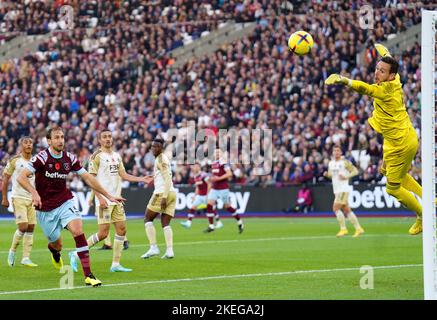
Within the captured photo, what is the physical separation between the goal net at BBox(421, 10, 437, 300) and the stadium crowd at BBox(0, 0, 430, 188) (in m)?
22.0

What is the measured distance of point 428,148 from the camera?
36.6ft

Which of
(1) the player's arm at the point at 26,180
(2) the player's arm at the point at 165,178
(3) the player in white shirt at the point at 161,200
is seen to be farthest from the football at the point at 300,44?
(2) the player's arm at the point at 165,178

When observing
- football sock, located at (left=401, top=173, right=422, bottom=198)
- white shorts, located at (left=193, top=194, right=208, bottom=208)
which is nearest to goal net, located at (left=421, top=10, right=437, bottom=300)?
football sock, located at (left=401, top=173, right=422, bottom=198)

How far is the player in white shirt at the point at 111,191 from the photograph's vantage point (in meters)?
16.1

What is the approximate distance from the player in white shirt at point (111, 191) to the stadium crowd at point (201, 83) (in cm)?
1701

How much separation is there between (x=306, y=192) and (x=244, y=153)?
285cm

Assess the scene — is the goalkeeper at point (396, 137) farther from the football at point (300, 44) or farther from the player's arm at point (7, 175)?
the player's arm at point (7, 175)

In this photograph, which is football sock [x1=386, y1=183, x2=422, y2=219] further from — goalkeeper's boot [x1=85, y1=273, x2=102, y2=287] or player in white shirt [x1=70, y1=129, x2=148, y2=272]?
goalkeeper's boot [x1=85, y1=273, x2=102, y2=287]

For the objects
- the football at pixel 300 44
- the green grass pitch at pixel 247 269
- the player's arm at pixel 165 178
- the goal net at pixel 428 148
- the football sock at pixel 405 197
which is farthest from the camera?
the player's arm at pixel 165 178

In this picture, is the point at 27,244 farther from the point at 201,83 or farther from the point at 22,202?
the point at 201,83

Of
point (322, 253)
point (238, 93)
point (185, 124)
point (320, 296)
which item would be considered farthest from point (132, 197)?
point (320, 296)

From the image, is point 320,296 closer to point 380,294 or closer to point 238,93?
point 380,294

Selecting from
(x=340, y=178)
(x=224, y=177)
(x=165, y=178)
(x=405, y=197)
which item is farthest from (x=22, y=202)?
(x=224, y=177)

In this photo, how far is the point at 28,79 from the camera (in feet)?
147
